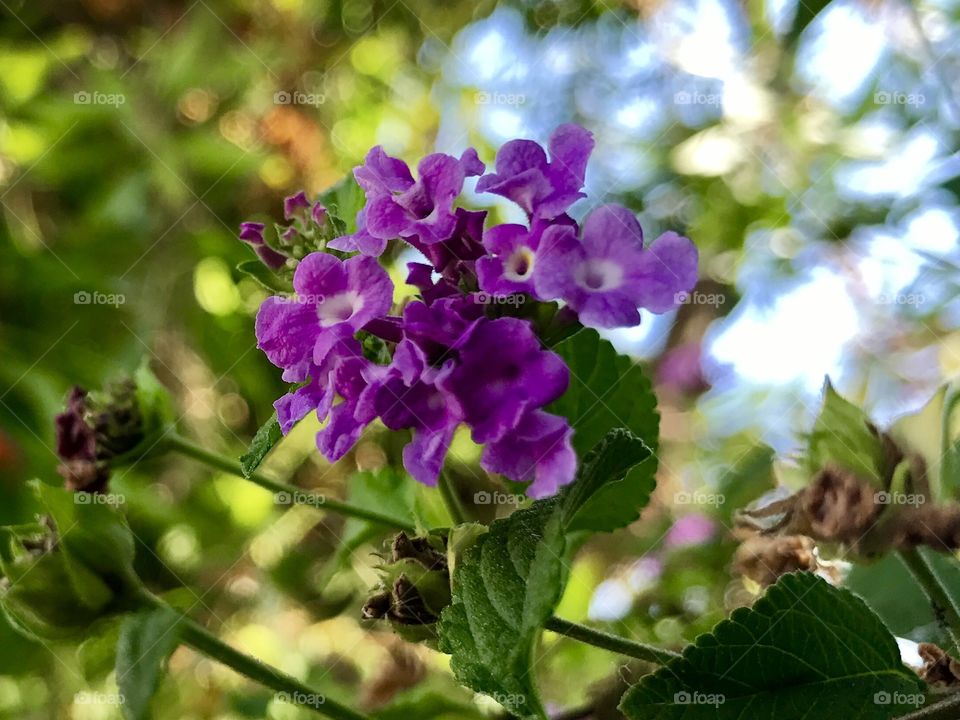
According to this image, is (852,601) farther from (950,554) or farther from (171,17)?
(171,17)

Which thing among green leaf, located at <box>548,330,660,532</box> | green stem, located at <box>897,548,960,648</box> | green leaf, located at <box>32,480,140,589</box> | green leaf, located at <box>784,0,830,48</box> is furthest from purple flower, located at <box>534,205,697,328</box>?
green leaf, located at <box>784,0,830,48</box>

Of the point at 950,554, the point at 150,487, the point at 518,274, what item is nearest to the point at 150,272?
the point at 150,487

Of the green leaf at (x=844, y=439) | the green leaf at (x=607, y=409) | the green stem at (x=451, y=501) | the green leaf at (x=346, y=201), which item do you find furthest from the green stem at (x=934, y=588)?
the green leaf at (x=346, y=201)

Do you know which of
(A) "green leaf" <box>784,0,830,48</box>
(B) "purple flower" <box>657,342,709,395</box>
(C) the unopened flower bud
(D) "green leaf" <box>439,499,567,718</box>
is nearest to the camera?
(D) "green leaf" <box>439,499,567,718</box>

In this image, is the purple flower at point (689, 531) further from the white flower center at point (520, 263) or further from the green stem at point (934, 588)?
the white flower center at point (520, 263)

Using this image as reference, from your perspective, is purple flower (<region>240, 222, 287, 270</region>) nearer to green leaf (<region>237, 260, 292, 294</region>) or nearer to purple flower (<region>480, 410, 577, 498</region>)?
green leaf (<region>237, 260, 292, 294</region>)
